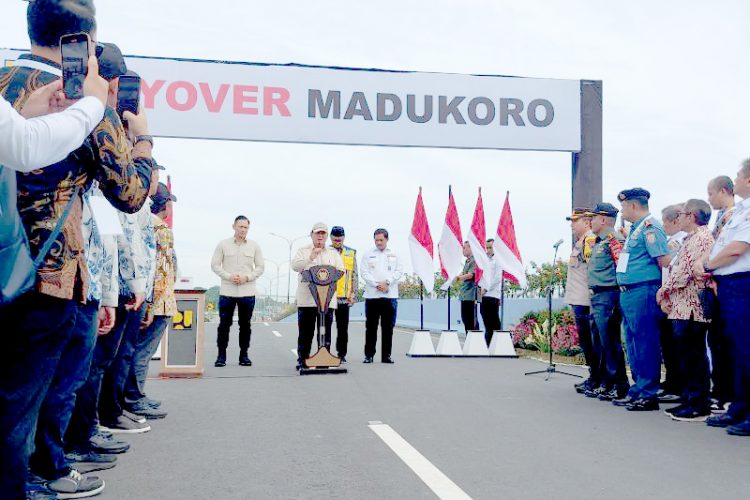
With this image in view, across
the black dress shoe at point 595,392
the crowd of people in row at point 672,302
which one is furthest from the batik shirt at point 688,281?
the black dress shoe at point 595,392

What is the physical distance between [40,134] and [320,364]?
750cm

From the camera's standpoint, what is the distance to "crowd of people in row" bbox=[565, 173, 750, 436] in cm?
583

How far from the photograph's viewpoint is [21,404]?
7.79 feet

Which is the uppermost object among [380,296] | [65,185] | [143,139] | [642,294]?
[143,139]

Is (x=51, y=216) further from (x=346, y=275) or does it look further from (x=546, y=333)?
(x=546, y=333)

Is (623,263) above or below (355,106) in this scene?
below

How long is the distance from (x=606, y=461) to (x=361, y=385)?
4.04m

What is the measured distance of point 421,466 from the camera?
426 centimetres

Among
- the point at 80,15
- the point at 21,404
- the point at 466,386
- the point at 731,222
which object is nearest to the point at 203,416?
the point at 466,386

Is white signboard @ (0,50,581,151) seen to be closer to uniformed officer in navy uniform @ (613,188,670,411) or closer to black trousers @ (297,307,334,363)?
black trousers @ (297,307,334,363)

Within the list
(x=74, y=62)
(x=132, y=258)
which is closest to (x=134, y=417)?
(x=132, y=258)

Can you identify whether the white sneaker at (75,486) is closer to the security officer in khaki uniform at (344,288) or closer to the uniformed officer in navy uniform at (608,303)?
the uniformed officer in navy uniform at (608,303)

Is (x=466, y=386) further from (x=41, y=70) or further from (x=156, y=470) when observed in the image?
(x=41, y=70)

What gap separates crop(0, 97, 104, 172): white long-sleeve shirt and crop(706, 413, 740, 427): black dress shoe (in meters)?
5.46
